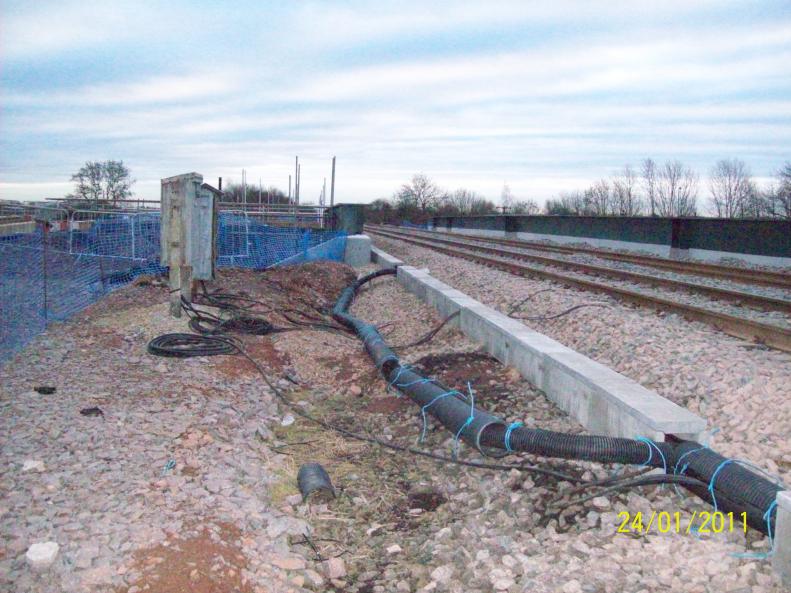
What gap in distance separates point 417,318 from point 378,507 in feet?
23.7

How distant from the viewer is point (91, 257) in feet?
54.0

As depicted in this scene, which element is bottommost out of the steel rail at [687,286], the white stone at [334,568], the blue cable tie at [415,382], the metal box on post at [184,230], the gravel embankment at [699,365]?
the white stone at [334,568]

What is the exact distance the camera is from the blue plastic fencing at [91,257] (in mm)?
9477

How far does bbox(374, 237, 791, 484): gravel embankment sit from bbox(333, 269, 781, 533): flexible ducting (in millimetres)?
611

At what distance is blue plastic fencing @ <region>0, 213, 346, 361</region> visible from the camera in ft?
31.1

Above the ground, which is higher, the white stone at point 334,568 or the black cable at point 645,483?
the black cable at point 645,483

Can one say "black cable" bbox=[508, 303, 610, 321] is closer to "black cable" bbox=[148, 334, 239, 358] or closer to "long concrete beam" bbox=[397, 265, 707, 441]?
"long concrete beam" bbox=[397, 265, 707, 441]

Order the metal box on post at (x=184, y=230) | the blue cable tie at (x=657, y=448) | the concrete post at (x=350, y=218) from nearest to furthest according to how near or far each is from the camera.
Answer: the blue cable tie at (x=657, y=448), the metal box on post at (x=184, y=230), the concrete post at (x=350, y=218)

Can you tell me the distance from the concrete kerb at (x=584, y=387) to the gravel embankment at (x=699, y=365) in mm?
510

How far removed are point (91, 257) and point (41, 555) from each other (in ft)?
45.5

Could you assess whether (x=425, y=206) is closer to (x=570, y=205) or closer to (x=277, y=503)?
(x=570, y=205)

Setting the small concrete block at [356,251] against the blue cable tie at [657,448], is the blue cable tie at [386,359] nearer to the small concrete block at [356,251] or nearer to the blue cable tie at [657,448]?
the blue cable tie at [657,448]
